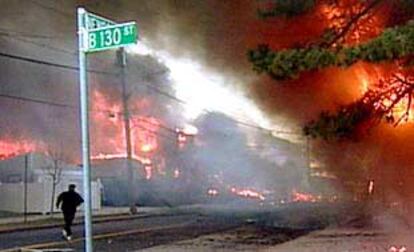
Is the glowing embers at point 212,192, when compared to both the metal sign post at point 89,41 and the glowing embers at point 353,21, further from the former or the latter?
the metal sign post at point 89,41

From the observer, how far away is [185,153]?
2099 inches

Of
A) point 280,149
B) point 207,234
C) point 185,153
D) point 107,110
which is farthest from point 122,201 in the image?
point 207,234

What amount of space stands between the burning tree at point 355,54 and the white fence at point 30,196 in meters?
19.4

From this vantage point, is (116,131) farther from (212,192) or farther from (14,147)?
(14,147)

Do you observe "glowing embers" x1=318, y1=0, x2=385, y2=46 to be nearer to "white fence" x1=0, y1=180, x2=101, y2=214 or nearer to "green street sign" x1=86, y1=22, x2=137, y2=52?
"green street sign" x1=86, y1=22, x2=137, y2=52

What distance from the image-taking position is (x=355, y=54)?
32.6ft

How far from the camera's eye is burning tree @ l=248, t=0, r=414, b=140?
966 cm

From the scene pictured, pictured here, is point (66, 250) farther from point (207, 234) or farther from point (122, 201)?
point (122, 201)

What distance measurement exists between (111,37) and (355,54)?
5192mm

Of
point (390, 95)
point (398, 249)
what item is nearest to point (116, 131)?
point (390, 95)

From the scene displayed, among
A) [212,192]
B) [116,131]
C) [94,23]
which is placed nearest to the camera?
[94,23]

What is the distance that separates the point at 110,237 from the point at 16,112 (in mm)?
26905

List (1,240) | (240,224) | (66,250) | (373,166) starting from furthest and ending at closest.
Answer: (373,166) < (240,224) < (1,240) < (66,250)

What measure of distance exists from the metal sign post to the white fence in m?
26.6
